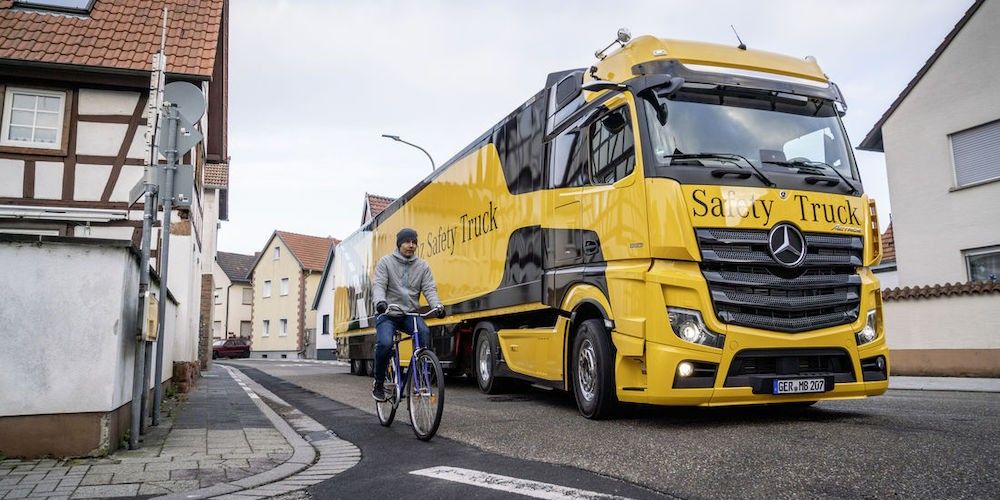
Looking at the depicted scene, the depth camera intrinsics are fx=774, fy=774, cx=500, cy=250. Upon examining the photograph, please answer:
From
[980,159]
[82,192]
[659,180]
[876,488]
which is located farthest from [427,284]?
[980,159]

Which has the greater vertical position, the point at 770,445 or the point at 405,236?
the point at 405,236

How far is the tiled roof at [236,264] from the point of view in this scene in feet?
216

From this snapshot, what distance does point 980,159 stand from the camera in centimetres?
1596

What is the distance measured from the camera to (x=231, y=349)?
51781 mm

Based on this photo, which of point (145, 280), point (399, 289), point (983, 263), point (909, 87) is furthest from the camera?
point (909, 87)

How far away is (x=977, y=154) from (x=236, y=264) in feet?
206

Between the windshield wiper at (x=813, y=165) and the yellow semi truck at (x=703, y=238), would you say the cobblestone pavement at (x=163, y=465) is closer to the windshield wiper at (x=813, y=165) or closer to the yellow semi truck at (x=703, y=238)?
the yellow semi truck at (x=703, y=238)

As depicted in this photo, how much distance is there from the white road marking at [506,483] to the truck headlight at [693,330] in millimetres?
2190

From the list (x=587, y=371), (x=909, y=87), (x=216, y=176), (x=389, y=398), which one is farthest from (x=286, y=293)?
(x=587, y=371)

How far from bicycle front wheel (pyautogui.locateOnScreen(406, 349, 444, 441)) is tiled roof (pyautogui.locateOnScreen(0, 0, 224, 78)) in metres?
7.97

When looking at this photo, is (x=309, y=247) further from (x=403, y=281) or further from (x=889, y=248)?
(x=403, y=281)

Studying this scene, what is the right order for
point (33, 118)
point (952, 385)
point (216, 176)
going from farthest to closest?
point (216, 176)
point (33, 118)
point (952, 385)

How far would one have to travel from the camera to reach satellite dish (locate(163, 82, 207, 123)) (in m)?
6.91

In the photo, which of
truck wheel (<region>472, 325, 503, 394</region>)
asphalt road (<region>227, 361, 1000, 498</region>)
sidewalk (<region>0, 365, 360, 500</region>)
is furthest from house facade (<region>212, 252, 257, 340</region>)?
asphalt road (<region>227, 361, 1000, 498</region>)
